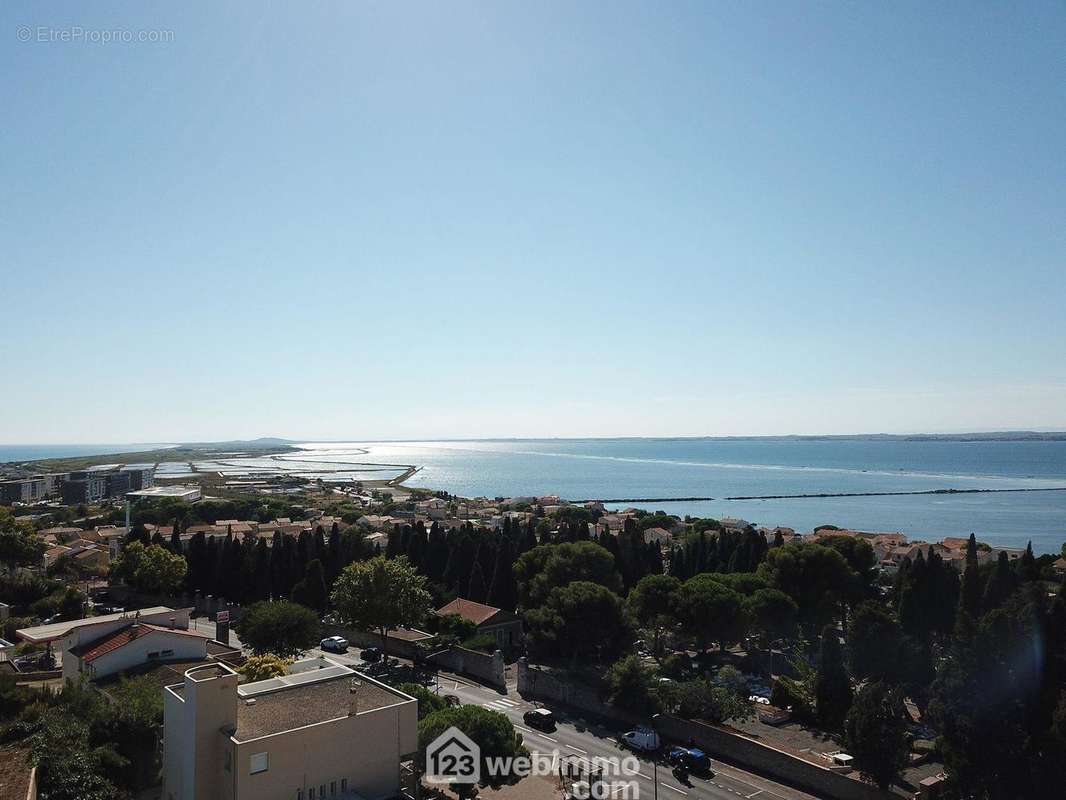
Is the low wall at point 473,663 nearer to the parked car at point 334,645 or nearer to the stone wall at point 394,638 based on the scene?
the stone wall at point 394,638

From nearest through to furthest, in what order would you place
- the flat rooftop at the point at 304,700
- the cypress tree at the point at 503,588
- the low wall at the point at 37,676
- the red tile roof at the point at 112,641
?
1. the flat rooftop at the point at 304,700
2. the red tile roof at the point at 112,641
3. the low wall at the point at 37,676
4. the cypress tree at the point at 503,588

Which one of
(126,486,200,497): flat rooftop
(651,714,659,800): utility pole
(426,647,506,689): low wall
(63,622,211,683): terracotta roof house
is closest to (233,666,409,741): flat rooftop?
(651,714,659,800): utility pole

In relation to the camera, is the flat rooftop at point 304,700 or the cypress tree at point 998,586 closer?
the flat rooftop at point 304,700

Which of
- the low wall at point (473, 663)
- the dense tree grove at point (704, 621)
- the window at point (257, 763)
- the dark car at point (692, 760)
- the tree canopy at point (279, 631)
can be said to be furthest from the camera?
the low wall at point (473, 663)

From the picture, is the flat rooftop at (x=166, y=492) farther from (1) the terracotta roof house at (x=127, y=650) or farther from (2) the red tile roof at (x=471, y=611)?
(1) the terracotta roof house at (x=127, y=650)

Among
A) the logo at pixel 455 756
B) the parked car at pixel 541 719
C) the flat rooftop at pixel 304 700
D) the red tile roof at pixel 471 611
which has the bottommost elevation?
the parked car at pixel 541 719

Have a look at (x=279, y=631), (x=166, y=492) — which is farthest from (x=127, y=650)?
(x=166, y=492)

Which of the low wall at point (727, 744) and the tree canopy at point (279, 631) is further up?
the tree canopy at point (279, 631)

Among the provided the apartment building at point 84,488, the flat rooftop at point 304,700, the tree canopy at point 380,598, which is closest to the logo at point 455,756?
the flat rooftop at point 304,700
